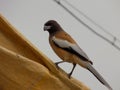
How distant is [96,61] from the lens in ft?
8.41

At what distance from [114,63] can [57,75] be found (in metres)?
1.82

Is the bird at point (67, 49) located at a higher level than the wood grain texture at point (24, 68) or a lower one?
lower

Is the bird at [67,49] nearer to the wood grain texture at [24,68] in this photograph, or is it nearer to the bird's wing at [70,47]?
the bird's wing at [70,47]

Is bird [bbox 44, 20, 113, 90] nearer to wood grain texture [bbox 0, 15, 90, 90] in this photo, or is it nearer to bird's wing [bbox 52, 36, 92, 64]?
bird's wing [bbox 52, 36, 92, 64]

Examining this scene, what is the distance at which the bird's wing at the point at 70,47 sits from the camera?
1.24 m

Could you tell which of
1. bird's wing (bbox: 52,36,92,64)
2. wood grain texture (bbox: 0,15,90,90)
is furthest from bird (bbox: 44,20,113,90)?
wood grain texture (bbox: 0,15,90,90)

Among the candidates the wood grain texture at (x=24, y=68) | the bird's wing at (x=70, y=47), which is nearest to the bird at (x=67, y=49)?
the bird's wing at (x=70, y=47)

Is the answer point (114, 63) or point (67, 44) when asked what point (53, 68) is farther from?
point (114, 63)

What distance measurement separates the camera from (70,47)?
4.18 ft

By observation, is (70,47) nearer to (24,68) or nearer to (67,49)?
(67,49)

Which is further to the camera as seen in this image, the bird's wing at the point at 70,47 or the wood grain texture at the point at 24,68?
the bird's wing at the point at 70,47

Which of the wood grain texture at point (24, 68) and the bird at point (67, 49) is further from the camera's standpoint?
the bird at point (67, 49)

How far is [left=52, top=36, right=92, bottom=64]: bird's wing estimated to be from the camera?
1.24 meters

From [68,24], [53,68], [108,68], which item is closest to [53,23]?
[53,68]
